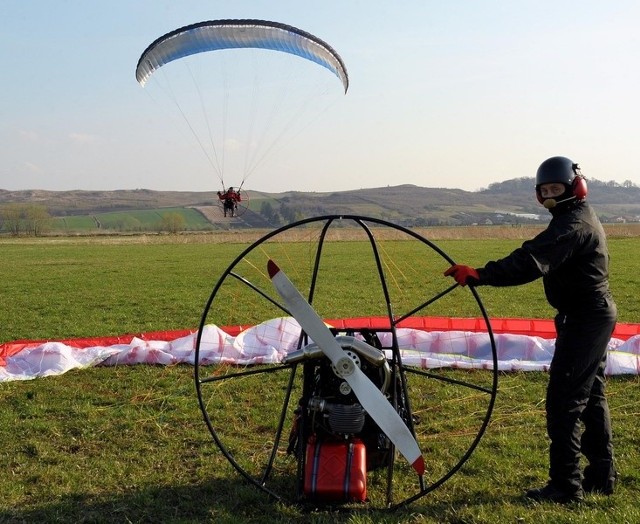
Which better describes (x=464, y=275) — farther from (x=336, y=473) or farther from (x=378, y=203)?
(x=378, y=203)

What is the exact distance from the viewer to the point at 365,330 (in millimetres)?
4789

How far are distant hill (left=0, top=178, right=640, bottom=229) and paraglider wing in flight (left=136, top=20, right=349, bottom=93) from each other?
75.4 m

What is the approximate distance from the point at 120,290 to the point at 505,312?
10.7 m

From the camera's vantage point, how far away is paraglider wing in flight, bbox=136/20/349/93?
1135 cm

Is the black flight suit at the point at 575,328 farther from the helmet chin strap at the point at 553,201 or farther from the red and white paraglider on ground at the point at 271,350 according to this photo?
the red and white paraglider on ground at the point at 271,350

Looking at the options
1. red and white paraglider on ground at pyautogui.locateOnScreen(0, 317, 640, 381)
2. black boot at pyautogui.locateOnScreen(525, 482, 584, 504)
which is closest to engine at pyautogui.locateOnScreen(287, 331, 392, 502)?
black boot at pyautogui.locateOnScreen(525, 482, 584, 504)

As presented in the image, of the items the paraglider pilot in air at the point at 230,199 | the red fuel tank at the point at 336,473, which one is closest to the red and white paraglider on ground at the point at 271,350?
the red fuel tank at the point at 336,473

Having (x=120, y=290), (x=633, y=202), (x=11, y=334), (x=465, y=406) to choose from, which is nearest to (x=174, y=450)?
(x=465, y=406)

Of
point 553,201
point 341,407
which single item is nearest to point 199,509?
point 341,407

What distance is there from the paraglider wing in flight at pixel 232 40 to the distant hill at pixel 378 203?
75.4 metres

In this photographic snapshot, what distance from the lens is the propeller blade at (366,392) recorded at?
4199 mm

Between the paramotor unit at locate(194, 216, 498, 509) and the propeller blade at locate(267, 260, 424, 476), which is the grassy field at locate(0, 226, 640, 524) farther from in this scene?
the propeller blade at locate(267, 260, 424, 476)

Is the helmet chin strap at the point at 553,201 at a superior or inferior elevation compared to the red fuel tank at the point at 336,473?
superior

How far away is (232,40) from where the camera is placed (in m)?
11.6
